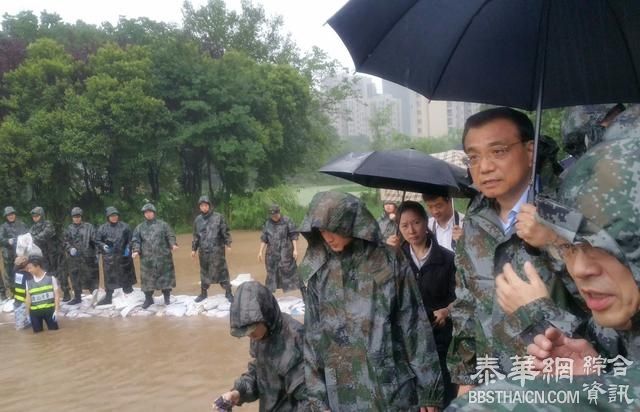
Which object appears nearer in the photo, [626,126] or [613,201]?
[613,201]

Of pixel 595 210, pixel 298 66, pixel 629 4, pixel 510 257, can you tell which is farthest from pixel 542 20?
pixel 298 66

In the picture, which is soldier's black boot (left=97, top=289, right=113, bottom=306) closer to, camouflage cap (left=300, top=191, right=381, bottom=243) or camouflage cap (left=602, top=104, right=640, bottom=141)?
camouflage cap (left=300, top=191, right=381, bottom=243)

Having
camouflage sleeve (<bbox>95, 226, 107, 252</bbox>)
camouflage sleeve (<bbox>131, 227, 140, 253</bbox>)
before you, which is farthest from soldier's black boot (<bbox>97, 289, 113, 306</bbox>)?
camouflage sleeve (<bbox>131, 227, 140, 253</bbox>)

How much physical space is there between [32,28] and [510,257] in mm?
25076

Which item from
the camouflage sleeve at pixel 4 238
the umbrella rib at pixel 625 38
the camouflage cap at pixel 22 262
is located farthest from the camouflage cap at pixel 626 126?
the camouflage sleeve at pixel 4 238

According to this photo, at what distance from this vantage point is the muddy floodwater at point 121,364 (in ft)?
18.2

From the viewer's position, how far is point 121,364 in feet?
22.0

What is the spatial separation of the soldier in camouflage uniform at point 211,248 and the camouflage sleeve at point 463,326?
722cm

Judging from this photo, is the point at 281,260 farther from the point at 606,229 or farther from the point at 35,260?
the point at 606,229

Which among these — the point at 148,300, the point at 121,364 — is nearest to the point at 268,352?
the point at 121,364

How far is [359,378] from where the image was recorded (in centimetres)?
251

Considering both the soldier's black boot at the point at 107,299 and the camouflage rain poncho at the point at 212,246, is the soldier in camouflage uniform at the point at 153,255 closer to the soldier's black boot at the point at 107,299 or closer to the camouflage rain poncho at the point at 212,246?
the camouflage rain poncho at the point at 212,246

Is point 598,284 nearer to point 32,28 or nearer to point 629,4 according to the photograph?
point 629,4

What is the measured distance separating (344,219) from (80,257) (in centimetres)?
836
